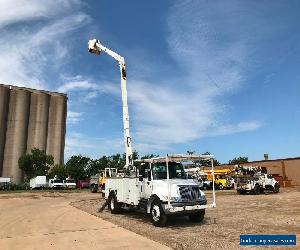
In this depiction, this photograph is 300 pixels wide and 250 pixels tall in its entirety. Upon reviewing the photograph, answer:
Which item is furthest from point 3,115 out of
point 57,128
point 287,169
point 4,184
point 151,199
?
point 151,199

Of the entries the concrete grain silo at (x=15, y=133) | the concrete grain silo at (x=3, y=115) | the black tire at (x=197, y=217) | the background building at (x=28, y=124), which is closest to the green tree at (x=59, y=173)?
the background building at (x=28, y=124)

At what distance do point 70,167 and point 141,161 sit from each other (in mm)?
66411

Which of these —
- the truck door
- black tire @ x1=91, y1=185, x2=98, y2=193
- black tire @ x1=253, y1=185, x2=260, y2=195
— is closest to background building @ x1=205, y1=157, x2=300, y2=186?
black tire @ x1=253, y1=185, x2=260, y2=195

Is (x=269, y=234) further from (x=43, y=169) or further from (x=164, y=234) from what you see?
(x=43, y=169)

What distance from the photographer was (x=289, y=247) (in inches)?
382

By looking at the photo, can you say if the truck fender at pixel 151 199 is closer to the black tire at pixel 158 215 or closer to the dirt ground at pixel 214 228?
the black tire at pixel 158 215

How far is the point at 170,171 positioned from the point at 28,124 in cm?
7892

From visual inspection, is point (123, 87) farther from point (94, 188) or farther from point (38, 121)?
point (38, 121)

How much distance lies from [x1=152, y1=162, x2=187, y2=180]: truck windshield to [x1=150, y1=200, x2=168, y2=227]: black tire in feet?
4.13

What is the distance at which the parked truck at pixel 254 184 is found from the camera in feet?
114

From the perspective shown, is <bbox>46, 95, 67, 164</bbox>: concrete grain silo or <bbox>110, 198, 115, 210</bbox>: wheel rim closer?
<bbox>110, 198, 115, 210</bbox>: wheel rim

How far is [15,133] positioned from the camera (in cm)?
8331

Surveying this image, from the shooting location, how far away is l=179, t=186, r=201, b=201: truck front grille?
1398cm

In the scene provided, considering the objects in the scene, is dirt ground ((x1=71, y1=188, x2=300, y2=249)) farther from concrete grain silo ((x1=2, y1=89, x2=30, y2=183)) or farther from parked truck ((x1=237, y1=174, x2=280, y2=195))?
concrete grain silo ((x1=2, y1=89, x2=30, y2=183))
